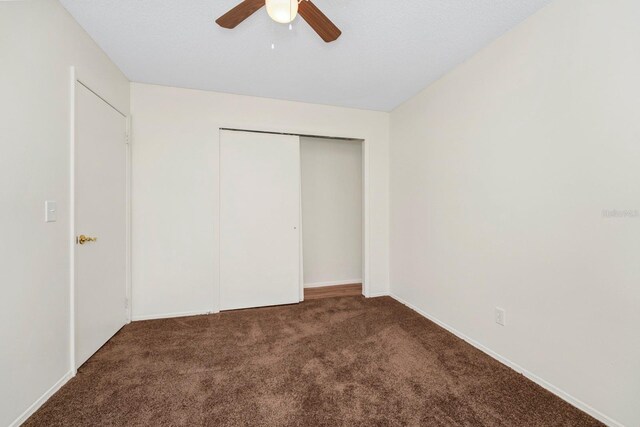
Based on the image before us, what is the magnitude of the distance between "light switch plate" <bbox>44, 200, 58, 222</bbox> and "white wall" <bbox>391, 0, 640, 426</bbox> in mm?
3029

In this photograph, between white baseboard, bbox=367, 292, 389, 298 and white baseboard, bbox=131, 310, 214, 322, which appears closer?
white baseboard, bbox=131, 310, 214, 322

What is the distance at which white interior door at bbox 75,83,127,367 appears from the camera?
1.89 meters

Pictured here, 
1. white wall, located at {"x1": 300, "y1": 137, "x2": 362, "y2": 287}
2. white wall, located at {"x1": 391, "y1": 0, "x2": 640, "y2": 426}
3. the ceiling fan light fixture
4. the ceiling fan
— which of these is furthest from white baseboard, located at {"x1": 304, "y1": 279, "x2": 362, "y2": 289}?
the ceiling fan light fixture

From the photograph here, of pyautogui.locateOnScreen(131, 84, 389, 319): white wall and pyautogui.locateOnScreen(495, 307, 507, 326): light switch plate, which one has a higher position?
pyautogui.locateOnScreen(131, 84, 389, 319): white wall

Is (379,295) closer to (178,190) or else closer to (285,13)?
(178,190)

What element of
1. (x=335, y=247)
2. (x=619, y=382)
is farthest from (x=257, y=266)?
(x=619, y=382)

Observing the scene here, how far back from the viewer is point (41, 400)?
4.98 feet

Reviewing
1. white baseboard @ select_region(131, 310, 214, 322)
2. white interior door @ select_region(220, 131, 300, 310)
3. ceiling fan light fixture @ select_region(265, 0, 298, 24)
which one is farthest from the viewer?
white interior door @ select_region(220, 131, 300, 310)

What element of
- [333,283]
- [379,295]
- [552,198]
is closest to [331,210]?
[333,283]

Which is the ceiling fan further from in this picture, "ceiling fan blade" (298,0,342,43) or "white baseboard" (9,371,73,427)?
"white baseboard" (9,371,73,427)

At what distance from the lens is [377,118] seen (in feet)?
11.5

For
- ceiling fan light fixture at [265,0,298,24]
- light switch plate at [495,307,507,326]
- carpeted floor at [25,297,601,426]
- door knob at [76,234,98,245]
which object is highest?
ceiling fan light fixture at [265,0,298,24]

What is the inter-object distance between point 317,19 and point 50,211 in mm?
1962

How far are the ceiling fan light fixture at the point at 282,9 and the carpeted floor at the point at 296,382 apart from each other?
2.09m
